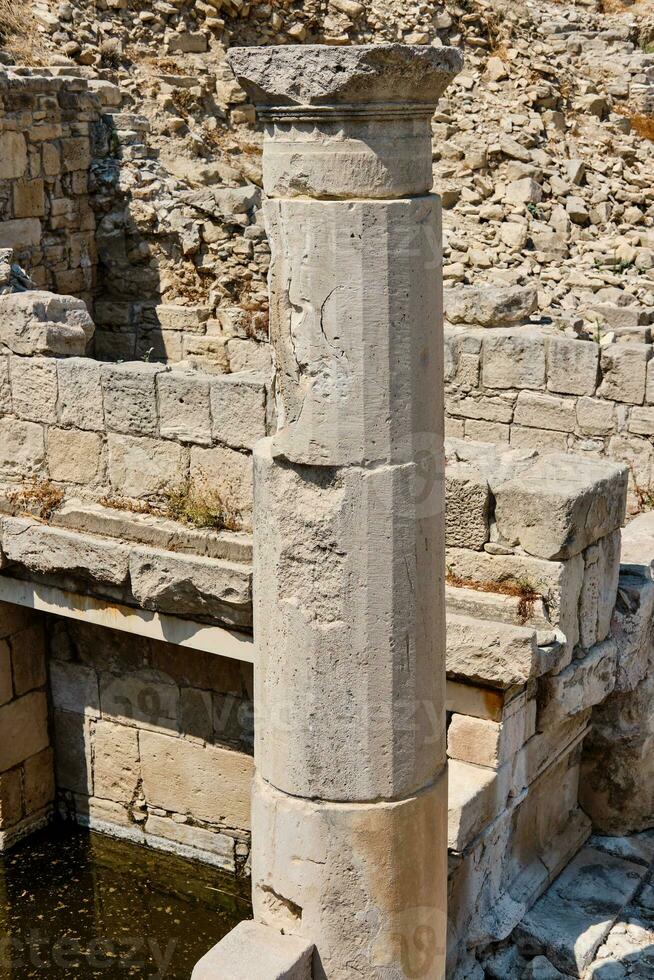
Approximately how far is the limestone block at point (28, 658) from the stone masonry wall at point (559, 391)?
3699mm

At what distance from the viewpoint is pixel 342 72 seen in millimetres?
3658

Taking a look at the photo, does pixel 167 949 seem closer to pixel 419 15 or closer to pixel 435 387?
pixel 435 387

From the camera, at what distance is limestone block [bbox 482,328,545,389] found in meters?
9.20

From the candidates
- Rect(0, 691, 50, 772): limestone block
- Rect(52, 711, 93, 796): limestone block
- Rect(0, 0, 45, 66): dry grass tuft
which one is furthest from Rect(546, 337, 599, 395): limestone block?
Rect(0, 0, 45, 66): dry grass tuft

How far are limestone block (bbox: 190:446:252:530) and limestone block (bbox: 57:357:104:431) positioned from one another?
24.4 inches

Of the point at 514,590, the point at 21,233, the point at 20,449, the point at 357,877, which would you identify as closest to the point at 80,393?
the point at 20,449

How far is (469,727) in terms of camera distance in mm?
5523

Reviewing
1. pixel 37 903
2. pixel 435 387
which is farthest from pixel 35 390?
pixel 435 387

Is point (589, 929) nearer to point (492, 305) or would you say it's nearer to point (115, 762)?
point (115, 762)

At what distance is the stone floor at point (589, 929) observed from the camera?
5.50 metres

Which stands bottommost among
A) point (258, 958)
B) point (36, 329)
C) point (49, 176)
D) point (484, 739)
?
point (258, 958)

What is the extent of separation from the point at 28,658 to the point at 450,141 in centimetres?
1176

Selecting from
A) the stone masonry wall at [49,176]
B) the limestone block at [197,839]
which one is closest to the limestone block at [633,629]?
the limestone block at [197,839]

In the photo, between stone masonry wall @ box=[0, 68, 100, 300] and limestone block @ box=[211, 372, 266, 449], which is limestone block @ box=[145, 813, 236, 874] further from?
stone masonry wall @ box=[0, 68, 100, 300]
